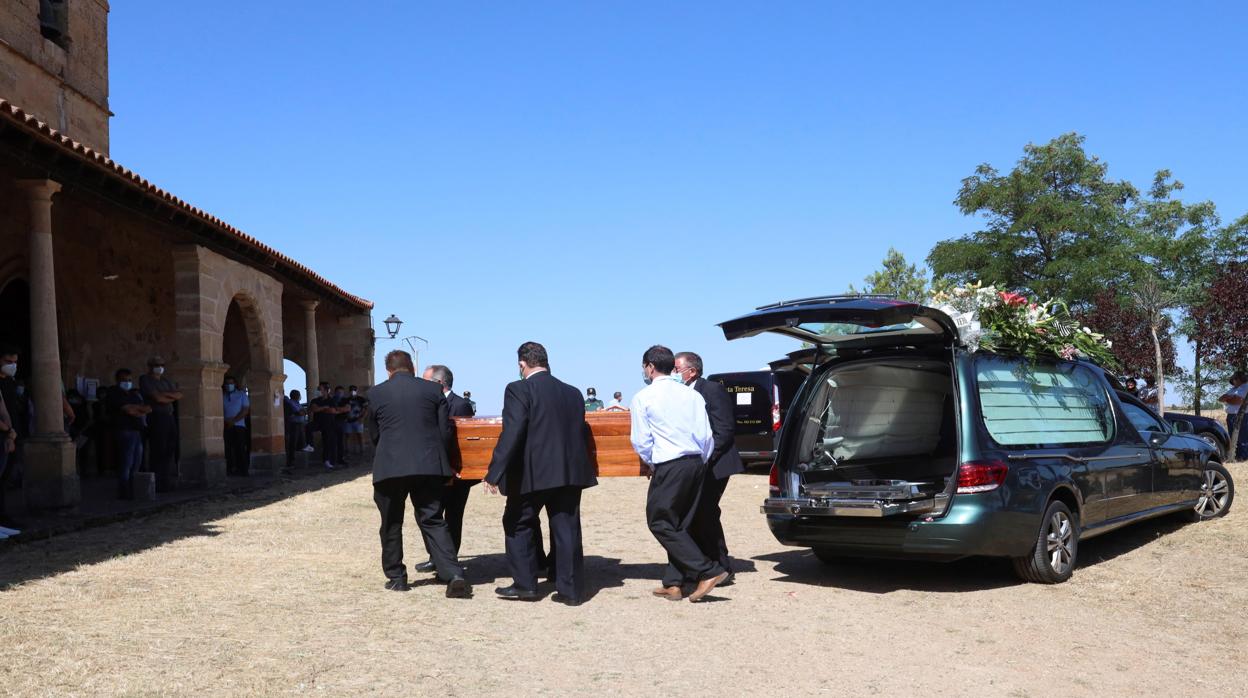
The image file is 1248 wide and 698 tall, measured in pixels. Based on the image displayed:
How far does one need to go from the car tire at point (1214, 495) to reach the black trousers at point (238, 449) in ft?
46.5

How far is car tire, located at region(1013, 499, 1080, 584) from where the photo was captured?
272 inches

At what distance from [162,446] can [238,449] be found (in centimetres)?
Answer: 404

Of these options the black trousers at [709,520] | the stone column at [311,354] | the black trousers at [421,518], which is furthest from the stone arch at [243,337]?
the black trousers at [709,520]

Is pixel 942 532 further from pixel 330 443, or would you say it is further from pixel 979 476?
pixel 330 443

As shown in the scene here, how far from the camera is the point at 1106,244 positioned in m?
38.8

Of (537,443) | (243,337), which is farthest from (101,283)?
(537,443)

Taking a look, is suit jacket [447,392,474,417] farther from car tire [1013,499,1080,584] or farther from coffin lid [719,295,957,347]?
car tire [1013,499,1080,584]

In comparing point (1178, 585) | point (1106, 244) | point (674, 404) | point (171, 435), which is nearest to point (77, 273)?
point (171, 435)

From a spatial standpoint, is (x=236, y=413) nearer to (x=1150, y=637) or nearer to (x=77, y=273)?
(x=77, y=273)

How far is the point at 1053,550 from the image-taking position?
279 inches

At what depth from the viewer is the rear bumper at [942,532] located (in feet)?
21.3

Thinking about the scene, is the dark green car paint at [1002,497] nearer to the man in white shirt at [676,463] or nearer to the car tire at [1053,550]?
the car tire at [1053,550]

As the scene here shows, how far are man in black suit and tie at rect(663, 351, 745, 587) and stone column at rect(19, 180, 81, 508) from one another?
7.34m

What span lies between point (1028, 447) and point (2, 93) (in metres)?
16.2
